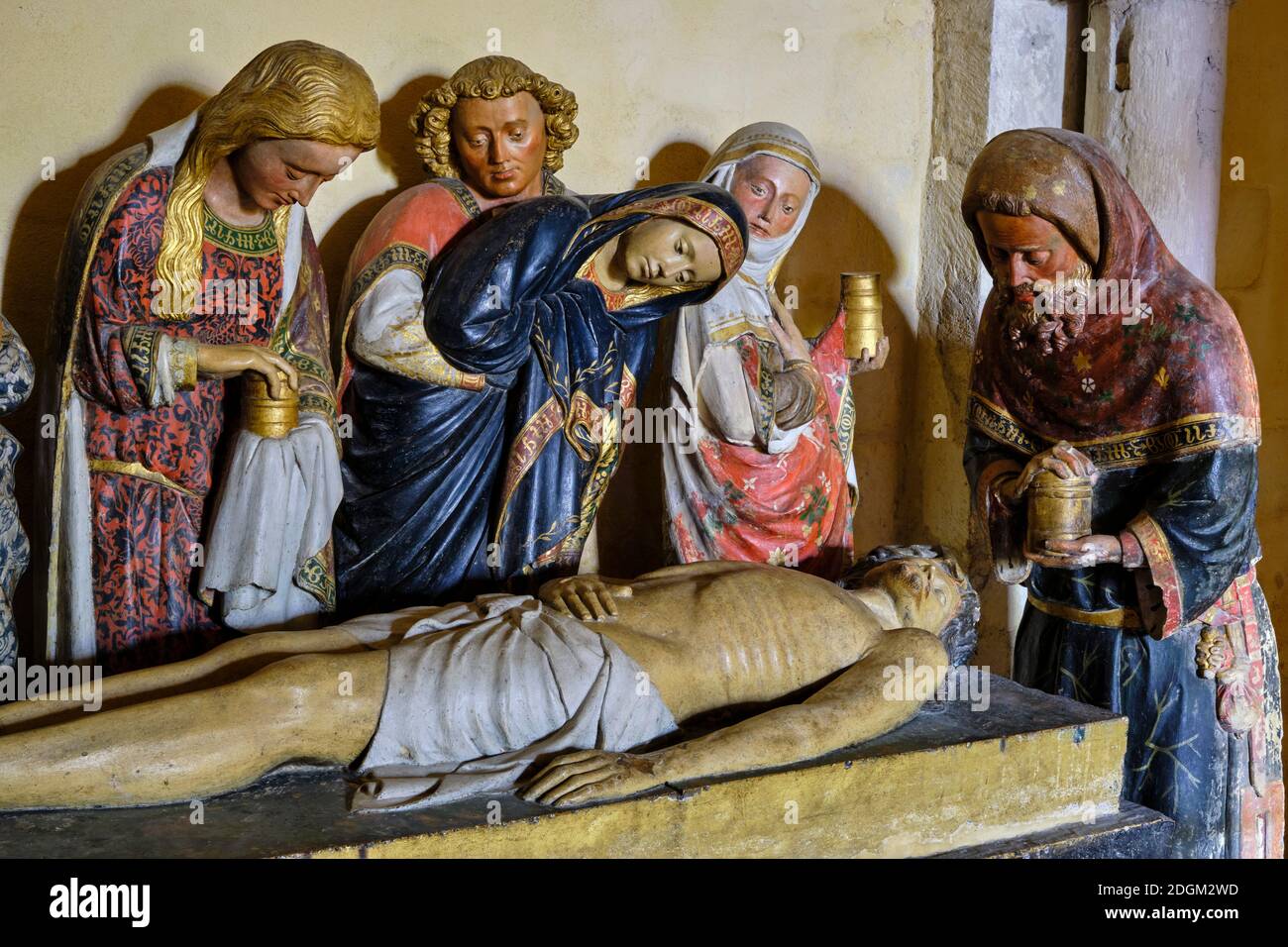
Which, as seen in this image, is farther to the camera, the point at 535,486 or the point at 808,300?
the point at 808,300

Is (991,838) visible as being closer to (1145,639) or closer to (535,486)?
(1145,639)

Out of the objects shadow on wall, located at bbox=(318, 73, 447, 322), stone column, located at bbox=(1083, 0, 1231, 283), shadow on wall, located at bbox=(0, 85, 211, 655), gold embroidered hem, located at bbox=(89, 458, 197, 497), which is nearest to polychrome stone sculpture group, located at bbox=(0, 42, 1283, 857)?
gold embroidered hem, located at bbox=(89, 458, 197, 497)

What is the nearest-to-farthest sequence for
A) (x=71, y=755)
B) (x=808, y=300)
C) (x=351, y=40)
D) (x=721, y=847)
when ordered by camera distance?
1. (x=71, y=755)
2. (x=721, y=847)
3. (x=351, y=40)
4. (x=808, y=300)

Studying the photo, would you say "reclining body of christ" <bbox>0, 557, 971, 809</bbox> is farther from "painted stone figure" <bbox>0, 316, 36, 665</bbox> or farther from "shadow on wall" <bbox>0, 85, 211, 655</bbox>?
"shadow on wall" <bbox>0, 85, 211, 655</bbox>

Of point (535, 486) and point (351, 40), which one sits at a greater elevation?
point (351, 40)

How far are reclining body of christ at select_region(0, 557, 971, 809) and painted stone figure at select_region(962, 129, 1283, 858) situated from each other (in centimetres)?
58

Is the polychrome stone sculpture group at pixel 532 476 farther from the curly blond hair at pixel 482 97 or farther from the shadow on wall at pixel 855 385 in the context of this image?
the shadow on wall at pixel 855 385

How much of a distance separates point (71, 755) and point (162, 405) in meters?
0.99

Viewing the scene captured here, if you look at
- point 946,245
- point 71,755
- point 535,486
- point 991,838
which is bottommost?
point 991,838

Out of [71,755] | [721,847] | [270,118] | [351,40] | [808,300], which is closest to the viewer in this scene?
[71,755]

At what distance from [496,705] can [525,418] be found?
→ 3.49 feet

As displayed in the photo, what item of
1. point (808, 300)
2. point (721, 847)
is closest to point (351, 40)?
point (808, 300)

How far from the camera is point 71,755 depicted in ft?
8.79

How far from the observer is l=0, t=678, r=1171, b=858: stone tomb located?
2676 mm
